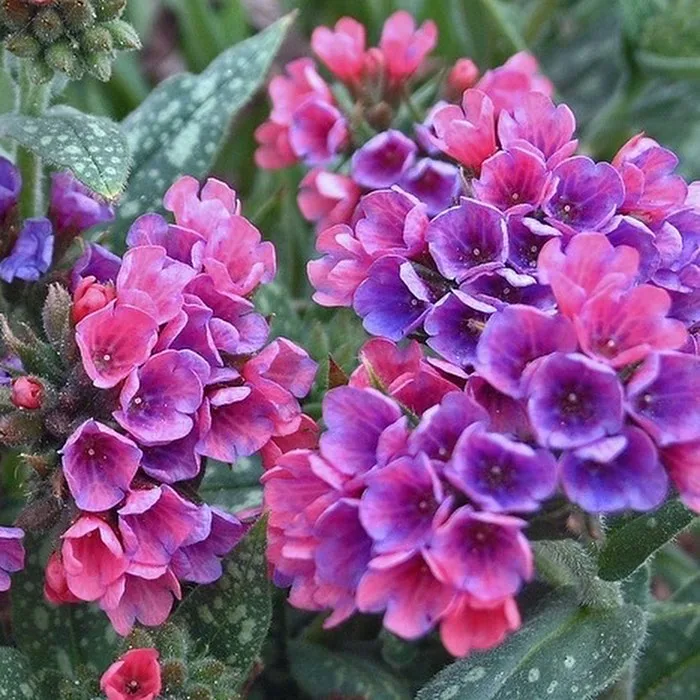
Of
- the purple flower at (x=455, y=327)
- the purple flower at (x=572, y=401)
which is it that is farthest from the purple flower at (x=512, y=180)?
the purple flower at (x=572, y=401)

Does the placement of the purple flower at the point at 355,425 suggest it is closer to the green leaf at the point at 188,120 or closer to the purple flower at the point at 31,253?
the purple flower at the point at 31,253

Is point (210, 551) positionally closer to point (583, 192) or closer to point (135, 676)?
point (135, 676)

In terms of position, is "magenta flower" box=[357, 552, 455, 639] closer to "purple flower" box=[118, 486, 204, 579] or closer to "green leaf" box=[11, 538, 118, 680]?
"purple flower" box=[118, 486, 204, 579]

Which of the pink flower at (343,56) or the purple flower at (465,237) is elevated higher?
the purple flower at (465,237)

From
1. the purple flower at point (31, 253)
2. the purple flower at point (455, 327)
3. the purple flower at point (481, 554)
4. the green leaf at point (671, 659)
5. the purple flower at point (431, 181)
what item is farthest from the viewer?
the green leaf at point (671, 659)

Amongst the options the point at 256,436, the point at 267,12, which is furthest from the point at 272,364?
the point at 267,12
